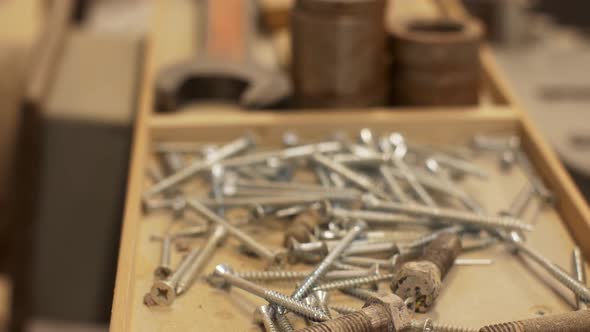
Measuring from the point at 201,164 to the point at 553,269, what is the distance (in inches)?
28.2

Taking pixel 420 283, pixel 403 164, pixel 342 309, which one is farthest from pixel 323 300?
pixel 403 164

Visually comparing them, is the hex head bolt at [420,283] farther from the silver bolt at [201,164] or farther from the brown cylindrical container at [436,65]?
the brown cylindrical container at [436,65]

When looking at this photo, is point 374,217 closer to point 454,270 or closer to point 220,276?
point 454,270

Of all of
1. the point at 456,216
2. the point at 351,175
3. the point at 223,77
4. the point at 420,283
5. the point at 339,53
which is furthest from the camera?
the point at 223,77

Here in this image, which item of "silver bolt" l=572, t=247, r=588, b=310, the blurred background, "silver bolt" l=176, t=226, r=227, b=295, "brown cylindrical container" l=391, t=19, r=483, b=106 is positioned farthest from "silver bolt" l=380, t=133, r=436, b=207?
the blurred background

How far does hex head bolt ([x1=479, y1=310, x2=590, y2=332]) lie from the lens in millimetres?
947

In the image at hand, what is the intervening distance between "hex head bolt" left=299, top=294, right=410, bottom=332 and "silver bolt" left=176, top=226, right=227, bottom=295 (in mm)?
248

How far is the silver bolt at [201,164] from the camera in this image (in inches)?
→ 56.0

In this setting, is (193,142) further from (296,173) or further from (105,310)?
(105,310)

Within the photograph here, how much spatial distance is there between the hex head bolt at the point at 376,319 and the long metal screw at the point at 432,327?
24 millimetres

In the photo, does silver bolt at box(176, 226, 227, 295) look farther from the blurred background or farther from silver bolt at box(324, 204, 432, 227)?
the blurred background

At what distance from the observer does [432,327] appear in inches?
39.4

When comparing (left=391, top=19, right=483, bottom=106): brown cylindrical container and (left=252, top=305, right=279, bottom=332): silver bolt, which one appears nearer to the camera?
(left=252, top=305, right=279, bottom=332): silver bolt

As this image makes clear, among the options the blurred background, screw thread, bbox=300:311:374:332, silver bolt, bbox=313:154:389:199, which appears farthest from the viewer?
the blurred background
